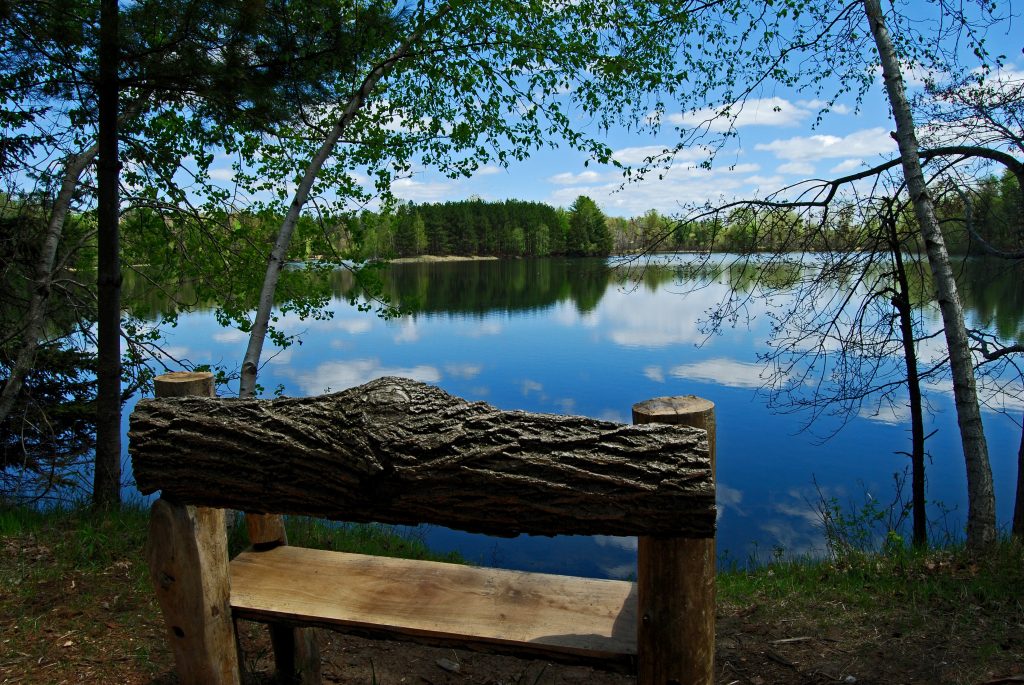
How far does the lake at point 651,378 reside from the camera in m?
8.49

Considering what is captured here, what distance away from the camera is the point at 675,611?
2209 mm

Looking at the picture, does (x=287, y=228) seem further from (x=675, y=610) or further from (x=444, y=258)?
(x=444, y=258)

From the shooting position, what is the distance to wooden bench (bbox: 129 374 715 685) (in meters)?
2.17

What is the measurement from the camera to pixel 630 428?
2221 mm

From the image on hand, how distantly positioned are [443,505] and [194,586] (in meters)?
1.12

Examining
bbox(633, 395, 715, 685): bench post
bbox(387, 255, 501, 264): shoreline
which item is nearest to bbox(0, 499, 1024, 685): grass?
bbox(633, 395, 715, 685): bench post

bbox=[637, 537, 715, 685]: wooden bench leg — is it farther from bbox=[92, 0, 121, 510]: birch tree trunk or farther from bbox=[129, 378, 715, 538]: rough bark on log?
bbox=[92, 0, 121, 510]: birch tree trunk

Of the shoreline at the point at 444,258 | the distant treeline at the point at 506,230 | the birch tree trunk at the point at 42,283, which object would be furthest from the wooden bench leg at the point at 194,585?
→ the shoreline at the point at 444,258

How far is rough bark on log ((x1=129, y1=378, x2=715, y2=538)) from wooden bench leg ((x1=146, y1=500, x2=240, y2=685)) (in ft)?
0.43

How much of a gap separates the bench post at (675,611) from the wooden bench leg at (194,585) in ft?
5.44

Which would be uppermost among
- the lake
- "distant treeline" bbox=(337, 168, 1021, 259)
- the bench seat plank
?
"distant treeline" bbox=(337, 168, 1021, 259)

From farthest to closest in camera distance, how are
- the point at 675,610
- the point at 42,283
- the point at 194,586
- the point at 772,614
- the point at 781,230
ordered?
the point at 781,230 < the point at 42,283 < the point at 772,614 < the point at 194,586 < the point at 675,610

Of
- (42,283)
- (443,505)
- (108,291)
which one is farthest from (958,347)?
(42,283)

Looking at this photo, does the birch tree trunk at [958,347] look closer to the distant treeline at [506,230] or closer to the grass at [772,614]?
the grass at [772,614]
